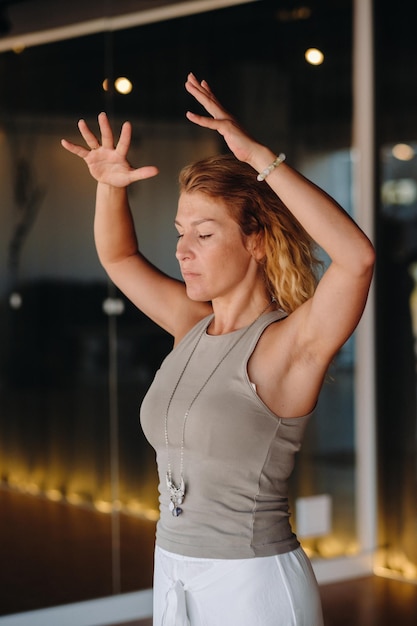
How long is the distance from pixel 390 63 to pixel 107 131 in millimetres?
3082

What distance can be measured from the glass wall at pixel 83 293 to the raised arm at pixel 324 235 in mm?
2180

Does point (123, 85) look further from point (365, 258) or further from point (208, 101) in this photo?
point (365, 258)

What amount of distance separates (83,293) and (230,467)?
2285mm

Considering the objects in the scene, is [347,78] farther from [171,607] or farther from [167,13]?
[171,607]

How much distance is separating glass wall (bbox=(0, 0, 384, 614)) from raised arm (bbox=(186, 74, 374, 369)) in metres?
2.18

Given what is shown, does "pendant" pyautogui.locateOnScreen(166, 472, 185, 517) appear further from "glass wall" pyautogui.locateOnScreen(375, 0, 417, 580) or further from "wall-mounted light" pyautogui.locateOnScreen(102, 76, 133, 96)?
"glass wall" pyautogui.locateOnScreen(375, 0, 417, 580)

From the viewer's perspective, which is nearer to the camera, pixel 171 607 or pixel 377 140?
pixel 171 607

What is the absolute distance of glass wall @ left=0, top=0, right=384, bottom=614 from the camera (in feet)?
12.4

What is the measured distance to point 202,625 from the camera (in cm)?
179

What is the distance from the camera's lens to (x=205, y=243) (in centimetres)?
190

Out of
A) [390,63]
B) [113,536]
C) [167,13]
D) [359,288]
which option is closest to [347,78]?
[390,63]

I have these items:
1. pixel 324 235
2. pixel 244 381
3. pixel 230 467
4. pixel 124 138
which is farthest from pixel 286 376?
pixel 124 138

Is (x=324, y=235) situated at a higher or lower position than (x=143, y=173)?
lower

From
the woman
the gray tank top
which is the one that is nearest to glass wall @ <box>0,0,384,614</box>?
the woman
